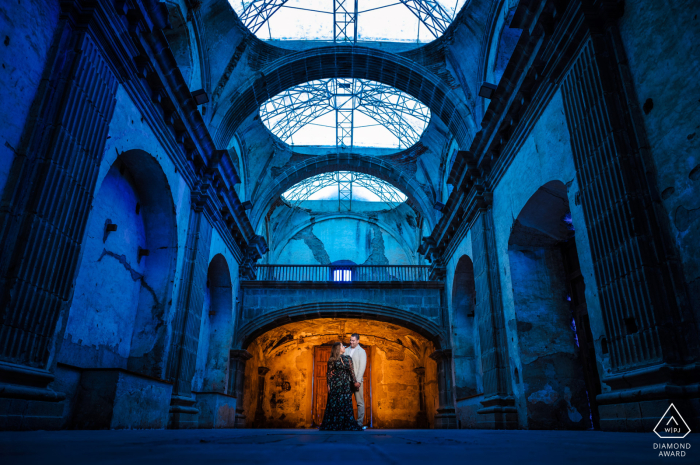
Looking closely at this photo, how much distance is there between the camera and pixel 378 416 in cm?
1967

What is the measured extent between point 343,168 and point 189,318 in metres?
9.26

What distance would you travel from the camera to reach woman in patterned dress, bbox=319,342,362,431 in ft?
23.7

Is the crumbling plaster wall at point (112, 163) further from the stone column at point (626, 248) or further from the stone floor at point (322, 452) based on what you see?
the stone column at point (626, 248)

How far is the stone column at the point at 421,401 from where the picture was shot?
18311 millimetres

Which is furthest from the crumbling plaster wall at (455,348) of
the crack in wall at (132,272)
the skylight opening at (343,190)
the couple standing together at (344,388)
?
the skylight opening at (343,190)

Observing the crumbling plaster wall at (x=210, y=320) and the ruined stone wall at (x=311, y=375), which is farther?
the ruined stone wall at (x=311, y=375)

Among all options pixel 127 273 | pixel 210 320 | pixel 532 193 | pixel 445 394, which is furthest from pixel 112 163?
pixel 445 394

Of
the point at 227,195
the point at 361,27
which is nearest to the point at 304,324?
the point at 227,195

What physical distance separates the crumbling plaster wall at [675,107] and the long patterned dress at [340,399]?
502cm

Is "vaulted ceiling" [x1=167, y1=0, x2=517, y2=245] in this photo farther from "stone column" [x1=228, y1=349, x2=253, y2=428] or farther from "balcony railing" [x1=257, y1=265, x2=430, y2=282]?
"stone column" [x1=228, y1=349, x2=253, y2=428]

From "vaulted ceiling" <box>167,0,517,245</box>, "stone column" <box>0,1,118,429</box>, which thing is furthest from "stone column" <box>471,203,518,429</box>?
"stone column" <box>0,1,118,429</box>

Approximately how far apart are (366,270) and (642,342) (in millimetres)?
16847

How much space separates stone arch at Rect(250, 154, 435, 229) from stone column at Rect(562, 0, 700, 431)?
10.5 m

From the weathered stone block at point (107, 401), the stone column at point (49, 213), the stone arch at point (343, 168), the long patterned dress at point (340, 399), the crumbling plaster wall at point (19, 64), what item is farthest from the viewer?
the stone arch at point (343, 168)
